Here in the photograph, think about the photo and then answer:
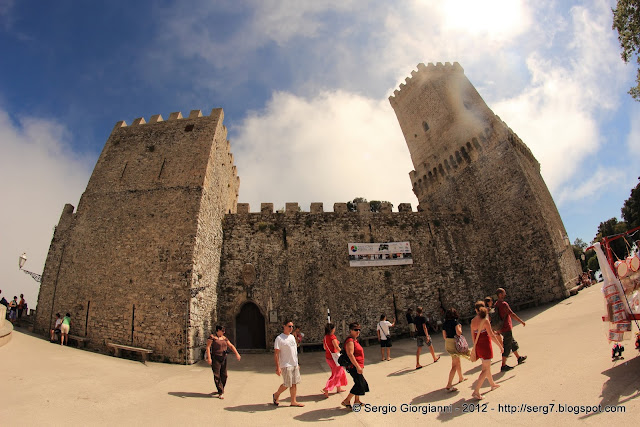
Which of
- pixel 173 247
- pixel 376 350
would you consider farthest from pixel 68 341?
pixel 376 350

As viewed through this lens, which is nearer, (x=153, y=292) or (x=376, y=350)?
(x=153, y=292)

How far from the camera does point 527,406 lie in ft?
16.8

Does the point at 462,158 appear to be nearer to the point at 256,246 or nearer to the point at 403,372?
→ the point at 256,246

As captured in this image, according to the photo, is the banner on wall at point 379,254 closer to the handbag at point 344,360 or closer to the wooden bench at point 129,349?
the wooden bench at point 129,349

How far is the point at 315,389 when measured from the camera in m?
7.73

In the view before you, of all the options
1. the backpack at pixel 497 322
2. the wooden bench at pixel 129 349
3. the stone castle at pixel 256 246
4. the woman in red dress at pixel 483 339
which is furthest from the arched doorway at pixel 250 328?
the woman in red dress at pixel 483 339

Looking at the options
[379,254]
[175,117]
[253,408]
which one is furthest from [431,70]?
[253,408]

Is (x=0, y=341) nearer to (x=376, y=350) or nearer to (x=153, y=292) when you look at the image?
(x=153, y=292)

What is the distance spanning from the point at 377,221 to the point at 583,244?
49276mm

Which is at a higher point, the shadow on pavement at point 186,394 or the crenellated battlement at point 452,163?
the crenellated battlement at point 452,163

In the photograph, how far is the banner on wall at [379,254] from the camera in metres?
16.9

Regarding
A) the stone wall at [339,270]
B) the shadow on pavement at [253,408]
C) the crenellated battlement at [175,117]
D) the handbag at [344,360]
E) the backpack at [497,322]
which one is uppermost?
the crenellated battlement at [175,117]

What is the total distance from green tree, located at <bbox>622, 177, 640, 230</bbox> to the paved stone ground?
1019 inches

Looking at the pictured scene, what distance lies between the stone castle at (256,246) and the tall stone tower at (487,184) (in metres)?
0.08
